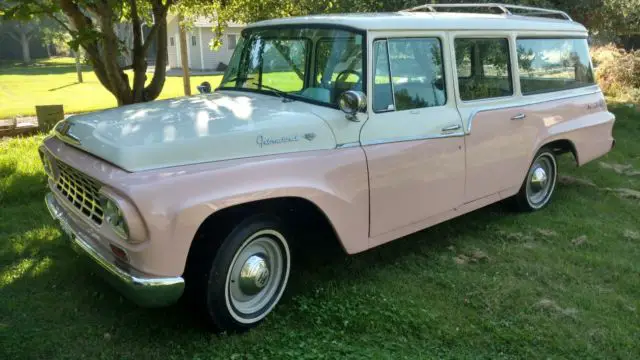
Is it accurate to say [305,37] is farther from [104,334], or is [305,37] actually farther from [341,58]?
[104,334]

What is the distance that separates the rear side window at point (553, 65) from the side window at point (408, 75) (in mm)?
1262

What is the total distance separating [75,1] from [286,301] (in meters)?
3.84

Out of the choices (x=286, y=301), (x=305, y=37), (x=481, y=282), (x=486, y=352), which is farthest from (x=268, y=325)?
(x=305, y=37)

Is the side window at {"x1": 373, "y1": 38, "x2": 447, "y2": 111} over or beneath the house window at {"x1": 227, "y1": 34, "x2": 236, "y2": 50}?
beneath

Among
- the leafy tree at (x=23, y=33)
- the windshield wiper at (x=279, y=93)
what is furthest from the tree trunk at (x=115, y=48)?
the leafy tree at (x=23, y=33)

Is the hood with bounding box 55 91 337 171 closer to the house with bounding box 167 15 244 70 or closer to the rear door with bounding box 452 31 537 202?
the rear door with bounding box 452 31 537 202

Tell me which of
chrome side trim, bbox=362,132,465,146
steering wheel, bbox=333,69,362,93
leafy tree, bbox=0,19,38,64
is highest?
leafy tree, bbox=0,19,38,64

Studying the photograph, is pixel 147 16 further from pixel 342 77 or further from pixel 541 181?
pixel 541 181

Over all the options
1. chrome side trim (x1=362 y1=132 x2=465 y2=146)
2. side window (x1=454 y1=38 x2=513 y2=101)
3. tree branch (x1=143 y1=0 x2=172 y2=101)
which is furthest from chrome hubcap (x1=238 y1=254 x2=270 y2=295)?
tree branch (x1=143 y1=0 x2=172 y2=101)

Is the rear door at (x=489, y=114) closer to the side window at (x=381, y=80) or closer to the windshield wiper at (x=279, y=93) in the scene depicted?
the side window at (x=381, y=80)

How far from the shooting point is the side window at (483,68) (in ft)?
14.8

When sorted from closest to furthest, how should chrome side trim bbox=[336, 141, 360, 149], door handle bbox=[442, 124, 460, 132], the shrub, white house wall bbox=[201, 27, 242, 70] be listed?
chrome side trim bbox=[336, 141, 360, 149] < door handle bbox=[442, 124, 460, 132] < the shrub < white house wall bbox=[201, 27, 242, 70]

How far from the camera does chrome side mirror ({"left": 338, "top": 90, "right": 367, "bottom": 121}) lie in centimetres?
352

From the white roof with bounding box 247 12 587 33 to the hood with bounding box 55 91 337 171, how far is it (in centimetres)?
68
